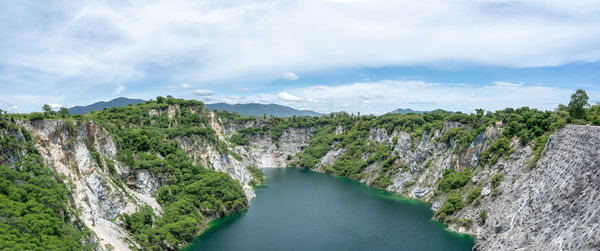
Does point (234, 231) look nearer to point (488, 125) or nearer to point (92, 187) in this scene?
point (92, 187)

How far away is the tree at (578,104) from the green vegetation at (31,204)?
216 feet

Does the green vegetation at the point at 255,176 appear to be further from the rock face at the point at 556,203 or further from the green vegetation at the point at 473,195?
the rock face at the point at 556,203

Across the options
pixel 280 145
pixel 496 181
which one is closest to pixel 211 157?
pixel 496 181

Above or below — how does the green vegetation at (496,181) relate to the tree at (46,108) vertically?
below

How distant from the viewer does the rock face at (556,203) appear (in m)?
28.3

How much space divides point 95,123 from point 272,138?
11016 cm

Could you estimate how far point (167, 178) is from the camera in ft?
201

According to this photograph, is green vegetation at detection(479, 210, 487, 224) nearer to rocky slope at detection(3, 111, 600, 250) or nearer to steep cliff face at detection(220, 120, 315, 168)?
rocky slope at detection(3, 111, 600, 250)

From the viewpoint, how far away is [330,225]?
6125 centimetres

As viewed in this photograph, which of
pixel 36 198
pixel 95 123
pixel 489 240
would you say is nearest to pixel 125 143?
pixel 95 123

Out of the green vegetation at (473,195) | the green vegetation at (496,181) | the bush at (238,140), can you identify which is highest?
the bush at (238,140)

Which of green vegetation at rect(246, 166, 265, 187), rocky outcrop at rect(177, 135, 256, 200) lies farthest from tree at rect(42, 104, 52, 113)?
green vegetation at rect(246, 166, 265, 187)

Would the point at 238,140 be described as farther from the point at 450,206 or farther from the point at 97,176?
the point at 97,176

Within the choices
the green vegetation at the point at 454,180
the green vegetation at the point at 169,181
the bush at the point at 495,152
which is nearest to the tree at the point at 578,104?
the bush at the point at 495,152
